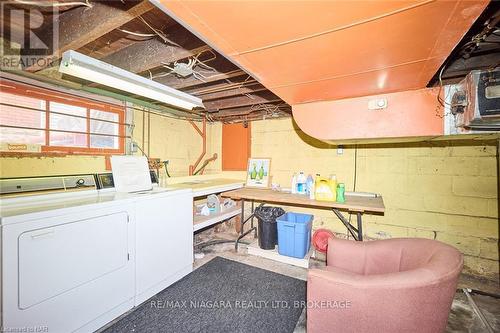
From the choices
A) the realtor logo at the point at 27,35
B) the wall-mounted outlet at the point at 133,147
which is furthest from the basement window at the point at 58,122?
the realtor logo at the point at 27,35

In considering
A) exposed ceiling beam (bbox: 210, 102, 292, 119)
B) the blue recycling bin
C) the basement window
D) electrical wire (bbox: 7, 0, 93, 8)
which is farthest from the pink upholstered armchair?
the basement window

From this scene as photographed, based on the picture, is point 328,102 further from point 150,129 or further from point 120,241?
point 150,129

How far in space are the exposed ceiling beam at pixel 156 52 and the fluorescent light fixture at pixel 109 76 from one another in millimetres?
180

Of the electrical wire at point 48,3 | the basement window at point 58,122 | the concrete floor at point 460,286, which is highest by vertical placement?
the electrical wire at point 48,3

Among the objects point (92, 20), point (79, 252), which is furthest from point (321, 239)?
point (92, 20)

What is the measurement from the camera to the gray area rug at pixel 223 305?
5.89ft

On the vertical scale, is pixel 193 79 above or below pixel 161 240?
above

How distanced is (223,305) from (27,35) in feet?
9.31

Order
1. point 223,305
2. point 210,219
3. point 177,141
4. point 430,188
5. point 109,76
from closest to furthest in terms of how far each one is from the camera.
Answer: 1. point 109,76
2. point 223,305
3. point 430,188
4. point 210,219
5. point 177,141

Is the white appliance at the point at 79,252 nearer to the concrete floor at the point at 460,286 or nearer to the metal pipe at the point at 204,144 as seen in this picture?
the concrete floor at the point at 460,286

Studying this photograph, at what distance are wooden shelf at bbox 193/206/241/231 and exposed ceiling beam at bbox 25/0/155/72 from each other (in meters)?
2.13

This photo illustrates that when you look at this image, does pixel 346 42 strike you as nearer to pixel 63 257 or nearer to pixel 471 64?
pixel 471 64

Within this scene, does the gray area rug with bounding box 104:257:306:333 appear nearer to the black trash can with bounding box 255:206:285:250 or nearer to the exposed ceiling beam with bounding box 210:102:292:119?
the black trash can with bounding box 255:206:285:250

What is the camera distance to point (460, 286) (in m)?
2.40
